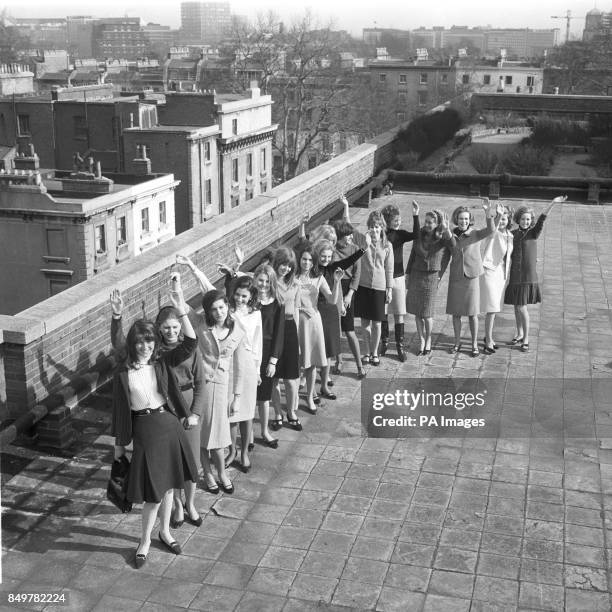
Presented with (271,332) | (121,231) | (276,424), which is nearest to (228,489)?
(276,424)

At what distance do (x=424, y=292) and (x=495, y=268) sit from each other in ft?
2.51

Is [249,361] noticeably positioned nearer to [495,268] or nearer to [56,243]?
[495,268]

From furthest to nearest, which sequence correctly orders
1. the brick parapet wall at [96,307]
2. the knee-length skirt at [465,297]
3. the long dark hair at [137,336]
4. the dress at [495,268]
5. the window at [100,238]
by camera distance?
the window at [100,238], the knee-length skirt at [465,297], the dress at [495,268], the brick parapet wall at [96,307], the long dark hair at [137,336]

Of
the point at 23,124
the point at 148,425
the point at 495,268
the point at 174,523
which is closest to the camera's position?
the point at 148,425

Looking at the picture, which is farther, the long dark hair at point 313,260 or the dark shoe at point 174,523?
the long dark hair at point 313,260

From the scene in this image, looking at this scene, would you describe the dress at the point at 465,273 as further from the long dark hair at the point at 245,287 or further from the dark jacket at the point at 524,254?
the long dark hair at the point at 245,287

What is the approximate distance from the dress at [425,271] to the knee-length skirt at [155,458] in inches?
163

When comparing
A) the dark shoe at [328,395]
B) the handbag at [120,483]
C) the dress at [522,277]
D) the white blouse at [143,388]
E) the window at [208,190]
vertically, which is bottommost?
the window at [208,190]

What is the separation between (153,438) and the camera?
18.5ft

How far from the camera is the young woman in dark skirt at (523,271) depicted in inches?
368

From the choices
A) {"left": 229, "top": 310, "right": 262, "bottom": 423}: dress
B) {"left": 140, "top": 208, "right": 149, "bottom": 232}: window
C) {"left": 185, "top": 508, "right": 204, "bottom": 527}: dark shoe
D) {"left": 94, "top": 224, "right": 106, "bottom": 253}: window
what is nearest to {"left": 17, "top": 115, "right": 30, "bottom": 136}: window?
{"left": 140, "top": 208, "right": 149, "bottom": 232}: window

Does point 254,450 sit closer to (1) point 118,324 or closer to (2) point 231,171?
(1) point 118,324

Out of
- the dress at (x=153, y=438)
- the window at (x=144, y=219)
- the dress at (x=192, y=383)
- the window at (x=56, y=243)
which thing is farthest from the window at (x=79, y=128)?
the dress at (x=153, y=438)

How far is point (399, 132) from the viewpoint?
2356 centimetres
